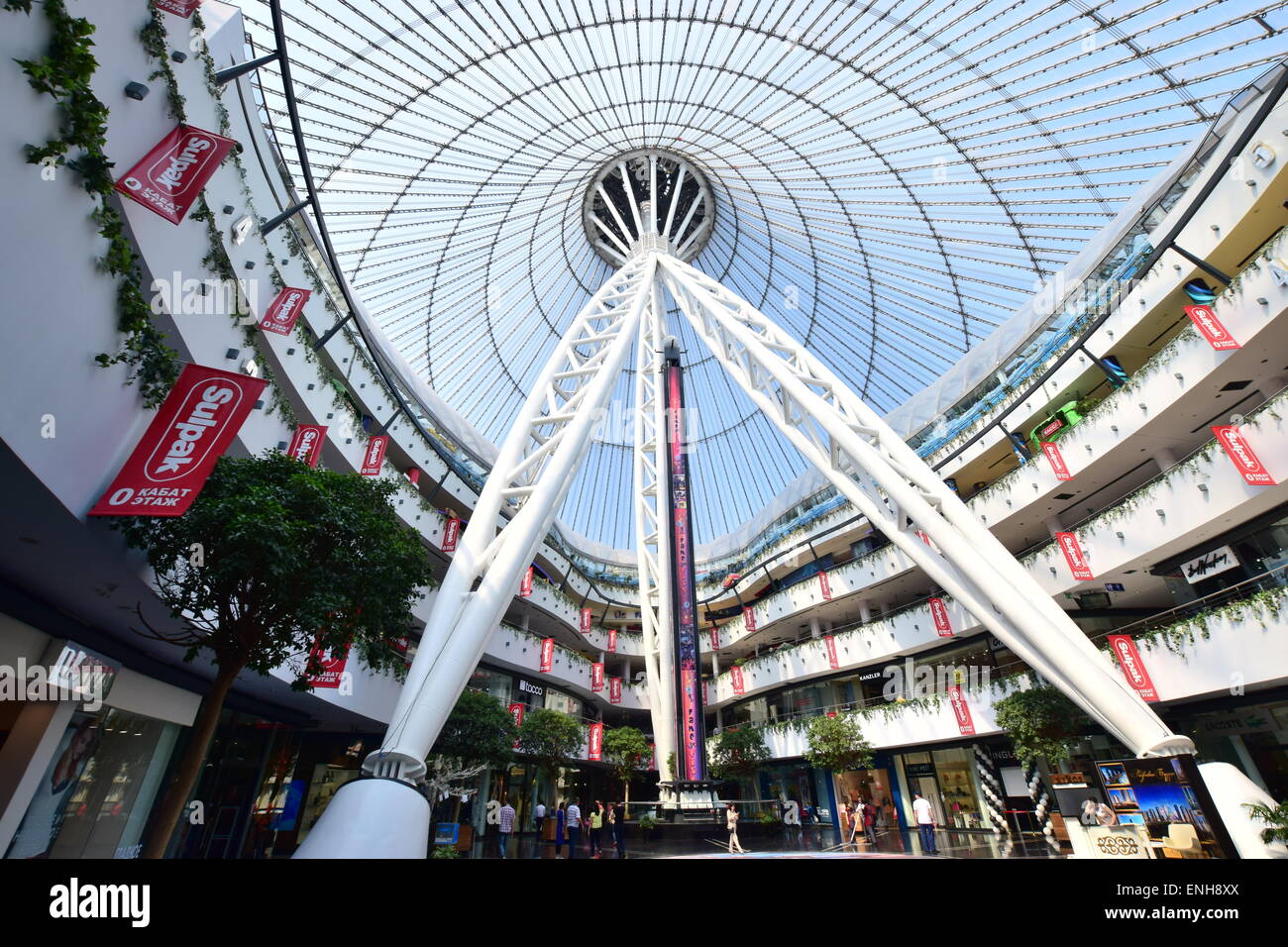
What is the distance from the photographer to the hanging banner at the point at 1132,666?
16.9 metres

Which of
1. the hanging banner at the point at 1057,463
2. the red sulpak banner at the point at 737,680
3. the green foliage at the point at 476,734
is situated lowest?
the green foliage at the point at 476,734

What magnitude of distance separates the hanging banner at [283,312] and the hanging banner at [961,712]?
26.1 metres

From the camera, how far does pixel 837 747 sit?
24.6 meters

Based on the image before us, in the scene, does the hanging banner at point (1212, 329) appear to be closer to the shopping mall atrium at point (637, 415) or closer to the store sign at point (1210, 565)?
the shopping mall atrium at point (637, 415)

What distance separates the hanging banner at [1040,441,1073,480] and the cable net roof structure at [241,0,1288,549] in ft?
27.7

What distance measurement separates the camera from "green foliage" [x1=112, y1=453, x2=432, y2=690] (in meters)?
8.09

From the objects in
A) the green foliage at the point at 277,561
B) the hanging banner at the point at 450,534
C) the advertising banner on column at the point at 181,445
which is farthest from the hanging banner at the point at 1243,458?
the hanging banner at the point at 450,534

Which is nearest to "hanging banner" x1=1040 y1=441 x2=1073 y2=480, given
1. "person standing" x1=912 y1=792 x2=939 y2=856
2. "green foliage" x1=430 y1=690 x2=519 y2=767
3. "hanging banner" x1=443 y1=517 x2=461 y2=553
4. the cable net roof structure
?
the cable net roof structure

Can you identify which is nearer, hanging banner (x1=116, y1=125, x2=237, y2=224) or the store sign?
hanging banner (x1=116, y1=125, x2=237, y2=224)

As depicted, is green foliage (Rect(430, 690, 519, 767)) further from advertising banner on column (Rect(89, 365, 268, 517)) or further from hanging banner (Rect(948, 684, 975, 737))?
hanging banner (Rect(948, 684, 975, 737))

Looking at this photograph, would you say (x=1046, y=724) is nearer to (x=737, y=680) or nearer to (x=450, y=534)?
Result: (x=737, y=680)

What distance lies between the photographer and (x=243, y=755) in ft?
60.1
